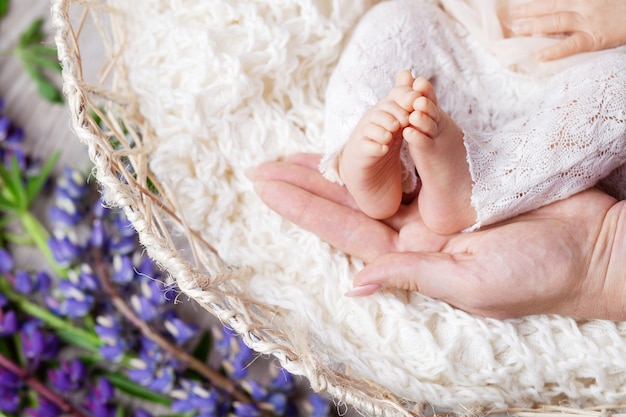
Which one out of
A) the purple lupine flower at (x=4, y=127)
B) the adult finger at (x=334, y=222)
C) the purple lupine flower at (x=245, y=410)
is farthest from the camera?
the purple lupine flower at (x=4, y=127)

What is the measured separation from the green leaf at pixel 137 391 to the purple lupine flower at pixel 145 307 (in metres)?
0.17

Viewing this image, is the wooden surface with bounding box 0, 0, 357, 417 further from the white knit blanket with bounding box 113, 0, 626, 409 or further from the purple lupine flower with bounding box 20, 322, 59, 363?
the white knit blanket with bounding box 113, 0, 626, 409

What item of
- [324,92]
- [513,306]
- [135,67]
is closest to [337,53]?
[324,92]

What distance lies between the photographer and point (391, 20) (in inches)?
41.7

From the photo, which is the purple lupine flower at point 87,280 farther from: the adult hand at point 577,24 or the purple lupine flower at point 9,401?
the adult hand at point 577,24

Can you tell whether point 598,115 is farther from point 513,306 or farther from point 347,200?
point 347,200

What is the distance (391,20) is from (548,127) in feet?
1.06

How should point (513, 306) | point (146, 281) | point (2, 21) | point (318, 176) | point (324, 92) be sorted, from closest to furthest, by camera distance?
point (513, 306)
point (318, 176)
point (324, 92)
point (146, 281)
point (2, 21)

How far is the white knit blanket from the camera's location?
3.09ft

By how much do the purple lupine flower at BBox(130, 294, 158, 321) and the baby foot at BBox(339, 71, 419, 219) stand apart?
0.56 m

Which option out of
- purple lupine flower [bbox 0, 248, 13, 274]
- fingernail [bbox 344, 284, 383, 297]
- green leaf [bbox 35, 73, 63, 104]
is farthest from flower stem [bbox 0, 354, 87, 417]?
fingernail [bbox 344, 284, 383, 297]

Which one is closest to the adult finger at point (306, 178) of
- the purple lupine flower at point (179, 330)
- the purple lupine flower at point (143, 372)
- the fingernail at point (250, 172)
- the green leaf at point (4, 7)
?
the fingernail at point (250, 172)

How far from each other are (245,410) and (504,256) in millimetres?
659

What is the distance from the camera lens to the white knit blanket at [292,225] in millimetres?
940
